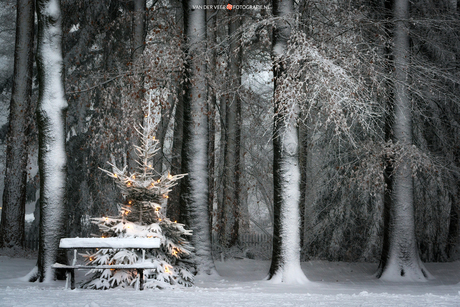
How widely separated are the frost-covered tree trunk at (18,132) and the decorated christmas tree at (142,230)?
7.95 metres

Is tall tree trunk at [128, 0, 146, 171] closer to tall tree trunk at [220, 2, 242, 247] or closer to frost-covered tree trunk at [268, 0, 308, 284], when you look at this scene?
tall tree trunk at [220, 2, 242, 247]

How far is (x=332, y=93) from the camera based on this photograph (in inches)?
339

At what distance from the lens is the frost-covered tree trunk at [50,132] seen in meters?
9.77

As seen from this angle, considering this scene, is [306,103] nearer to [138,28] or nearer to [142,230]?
[138,28]

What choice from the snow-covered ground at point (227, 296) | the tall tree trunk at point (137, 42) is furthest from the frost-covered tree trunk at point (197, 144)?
the tall tree trunk at point (137, 42)

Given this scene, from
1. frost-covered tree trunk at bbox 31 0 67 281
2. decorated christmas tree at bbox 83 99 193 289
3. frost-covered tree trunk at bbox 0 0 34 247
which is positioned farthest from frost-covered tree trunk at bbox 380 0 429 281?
frost-covered tree trunk at bbox 0 0 34 247

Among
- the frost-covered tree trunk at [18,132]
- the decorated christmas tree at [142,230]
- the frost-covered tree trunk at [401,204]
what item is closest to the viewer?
the decorated christmas tree at [142,230]

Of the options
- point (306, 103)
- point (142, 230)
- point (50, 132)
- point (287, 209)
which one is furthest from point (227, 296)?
point (306, 103)

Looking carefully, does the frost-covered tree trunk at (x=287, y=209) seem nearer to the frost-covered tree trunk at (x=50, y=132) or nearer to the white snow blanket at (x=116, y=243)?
the white snow blanket at (x=116, y=243)

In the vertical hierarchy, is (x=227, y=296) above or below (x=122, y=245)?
below

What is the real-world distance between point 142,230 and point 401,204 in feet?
21.3

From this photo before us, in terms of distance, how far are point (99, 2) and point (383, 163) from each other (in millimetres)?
10135

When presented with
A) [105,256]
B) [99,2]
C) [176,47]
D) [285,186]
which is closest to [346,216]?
[285,186]

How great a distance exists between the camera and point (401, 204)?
11617 mm
